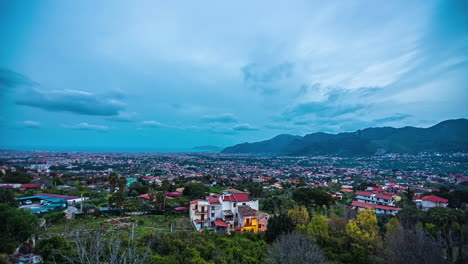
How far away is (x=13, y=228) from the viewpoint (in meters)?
12.0

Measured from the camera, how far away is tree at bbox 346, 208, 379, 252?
1592cm

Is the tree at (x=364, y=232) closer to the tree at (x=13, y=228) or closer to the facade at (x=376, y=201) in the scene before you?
the facade at (x=376, y=201)

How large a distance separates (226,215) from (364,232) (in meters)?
13.2

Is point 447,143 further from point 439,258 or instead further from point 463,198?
point 439,258

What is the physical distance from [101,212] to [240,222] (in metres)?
15.1

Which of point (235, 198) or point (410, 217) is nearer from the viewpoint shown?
point (410, 217)

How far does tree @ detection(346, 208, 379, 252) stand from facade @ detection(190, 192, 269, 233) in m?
9.15

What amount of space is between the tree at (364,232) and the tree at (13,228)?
2077cm

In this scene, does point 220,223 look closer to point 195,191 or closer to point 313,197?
point 195,191

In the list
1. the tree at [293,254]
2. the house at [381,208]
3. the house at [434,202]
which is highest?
the tree at [293,254]

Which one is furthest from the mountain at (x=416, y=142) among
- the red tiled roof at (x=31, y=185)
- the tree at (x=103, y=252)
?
the red tiled roof at (x=31, y=185)

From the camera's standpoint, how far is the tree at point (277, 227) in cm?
1781

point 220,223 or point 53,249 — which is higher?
point 53,249

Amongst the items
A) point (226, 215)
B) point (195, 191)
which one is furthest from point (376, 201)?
point (195, 191)
